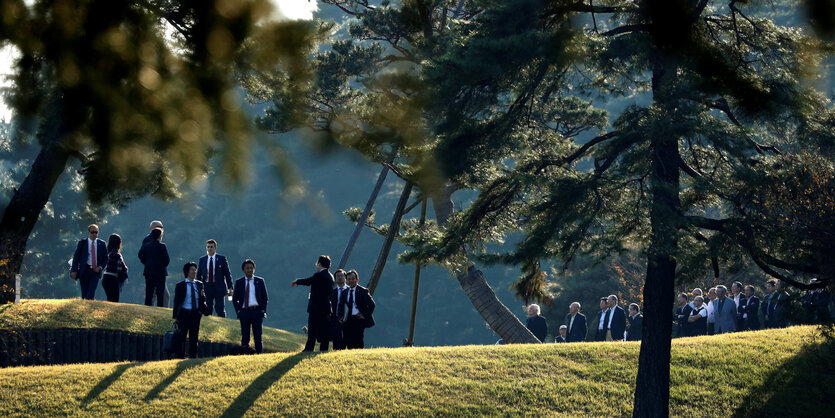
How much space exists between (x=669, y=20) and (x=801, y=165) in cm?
1007

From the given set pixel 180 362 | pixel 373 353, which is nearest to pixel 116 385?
pixel 180 362

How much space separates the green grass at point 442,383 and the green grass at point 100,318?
4.91 ft

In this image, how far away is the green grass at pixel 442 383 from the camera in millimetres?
11211

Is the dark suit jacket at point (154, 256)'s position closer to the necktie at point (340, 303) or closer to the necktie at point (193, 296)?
the necktie at point (193, 296)

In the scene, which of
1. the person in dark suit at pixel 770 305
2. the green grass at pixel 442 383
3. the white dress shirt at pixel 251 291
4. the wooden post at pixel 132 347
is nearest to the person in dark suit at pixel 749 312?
the person in dark suit at pixel 770 305

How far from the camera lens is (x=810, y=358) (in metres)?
13.3

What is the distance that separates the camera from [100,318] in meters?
15.0

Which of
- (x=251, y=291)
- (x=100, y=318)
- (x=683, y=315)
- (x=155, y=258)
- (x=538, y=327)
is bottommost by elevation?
(x=100, y=318)

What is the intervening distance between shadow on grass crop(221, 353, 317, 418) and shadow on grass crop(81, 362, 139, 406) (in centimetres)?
213

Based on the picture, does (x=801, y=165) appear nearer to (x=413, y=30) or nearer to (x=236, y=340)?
(x=413, y=30)

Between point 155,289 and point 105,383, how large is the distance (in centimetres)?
596

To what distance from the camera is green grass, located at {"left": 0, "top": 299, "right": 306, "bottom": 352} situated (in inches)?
550

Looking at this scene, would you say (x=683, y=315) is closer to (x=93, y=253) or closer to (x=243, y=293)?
(x=243, y=293)

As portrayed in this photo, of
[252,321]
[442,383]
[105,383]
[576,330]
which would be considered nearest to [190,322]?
[252,321]
